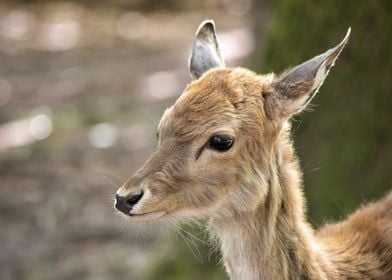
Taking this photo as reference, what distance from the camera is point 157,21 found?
1961cm

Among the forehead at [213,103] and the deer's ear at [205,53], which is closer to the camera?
the forehead at [213,103]

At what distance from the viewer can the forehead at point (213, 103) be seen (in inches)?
182

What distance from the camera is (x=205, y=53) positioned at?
5.29 metres

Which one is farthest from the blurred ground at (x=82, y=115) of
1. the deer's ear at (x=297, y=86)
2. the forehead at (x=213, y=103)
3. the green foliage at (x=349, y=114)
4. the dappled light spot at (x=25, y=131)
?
the deer's ear at (x=297, y=86)

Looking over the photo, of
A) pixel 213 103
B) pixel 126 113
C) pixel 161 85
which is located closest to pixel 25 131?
pixel 126 113

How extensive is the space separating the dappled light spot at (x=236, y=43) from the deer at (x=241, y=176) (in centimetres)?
1104

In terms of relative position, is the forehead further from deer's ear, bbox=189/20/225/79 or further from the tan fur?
deer's ear, bbox=189/20/225/79

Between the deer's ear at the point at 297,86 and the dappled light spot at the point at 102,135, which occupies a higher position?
the dappled light spot at the point at 102,135

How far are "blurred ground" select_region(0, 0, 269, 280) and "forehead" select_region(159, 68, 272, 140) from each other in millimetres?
2067

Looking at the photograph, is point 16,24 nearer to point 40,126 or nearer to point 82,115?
point 82,115

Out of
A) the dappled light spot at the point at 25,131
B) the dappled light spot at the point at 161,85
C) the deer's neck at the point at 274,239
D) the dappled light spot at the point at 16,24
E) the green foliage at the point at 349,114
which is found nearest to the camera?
the deer's neck at the point at 274,239

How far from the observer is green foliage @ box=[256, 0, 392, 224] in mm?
6359

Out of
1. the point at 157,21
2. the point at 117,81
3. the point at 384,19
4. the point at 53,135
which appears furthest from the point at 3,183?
the point at 157,21

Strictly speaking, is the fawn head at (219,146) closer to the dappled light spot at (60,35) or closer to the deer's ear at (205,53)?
the deer's ear at (205,53)
